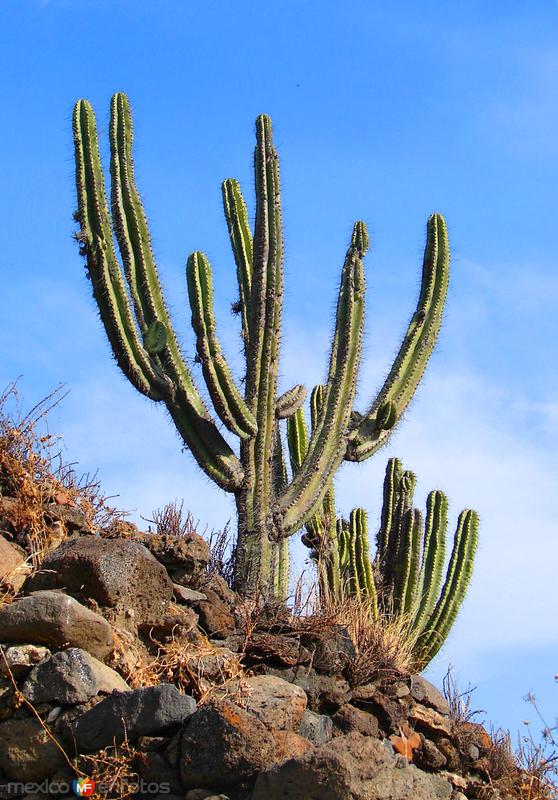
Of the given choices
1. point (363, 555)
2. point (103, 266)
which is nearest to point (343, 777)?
point (363, 555)

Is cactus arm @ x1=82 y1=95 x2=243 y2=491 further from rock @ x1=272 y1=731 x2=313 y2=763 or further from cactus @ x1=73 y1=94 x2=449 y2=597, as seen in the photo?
rock @ x1=272 y1=731 x2=313 y2=763

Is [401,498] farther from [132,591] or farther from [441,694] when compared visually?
[132,591]

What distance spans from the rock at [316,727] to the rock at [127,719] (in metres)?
1.16

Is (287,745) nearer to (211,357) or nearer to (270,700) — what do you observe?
(270,700)

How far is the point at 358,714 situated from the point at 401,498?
3.26m

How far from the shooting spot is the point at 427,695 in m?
8.05

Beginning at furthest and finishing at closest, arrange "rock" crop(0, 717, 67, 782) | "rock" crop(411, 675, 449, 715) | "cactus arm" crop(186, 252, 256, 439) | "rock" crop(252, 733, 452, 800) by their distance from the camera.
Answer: "cactus arm" crop(186, 252, 256, 439), "rock" crop(411, 675, 449, 715), "rock" crop(0, 717, 67, 782), "rock" crop(252, 733, 452, 800)

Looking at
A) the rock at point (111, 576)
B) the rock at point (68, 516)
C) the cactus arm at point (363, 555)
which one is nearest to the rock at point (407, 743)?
the cactus arm at point (363, 555)

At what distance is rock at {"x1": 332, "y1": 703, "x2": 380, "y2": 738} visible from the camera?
703cm

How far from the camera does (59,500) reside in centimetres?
783

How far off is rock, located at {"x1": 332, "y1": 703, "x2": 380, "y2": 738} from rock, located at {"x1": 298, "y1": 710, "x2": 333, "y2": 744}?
7 cm

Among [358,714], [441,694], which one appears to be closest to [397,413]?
[441,694]

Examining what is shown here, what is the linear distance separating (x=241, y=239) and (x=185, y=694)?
485cm

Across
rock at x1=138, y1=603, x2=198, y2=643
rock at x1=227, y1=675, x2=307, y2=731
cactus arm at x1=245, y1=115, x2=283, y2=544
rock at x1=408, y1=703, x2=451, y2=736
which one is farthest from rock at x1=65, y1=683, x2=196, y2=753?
cactus arm at x1=245, y1=115, x2=283, y2=544
